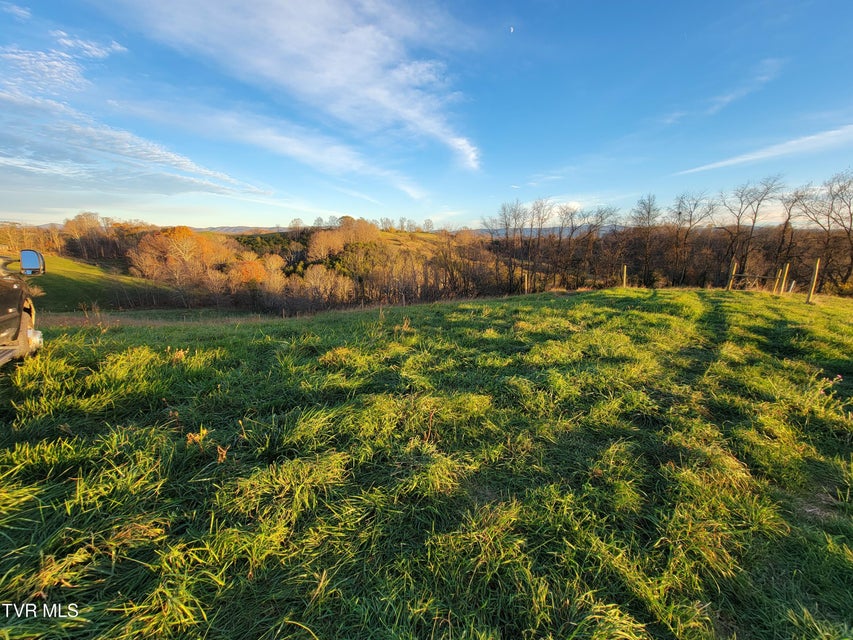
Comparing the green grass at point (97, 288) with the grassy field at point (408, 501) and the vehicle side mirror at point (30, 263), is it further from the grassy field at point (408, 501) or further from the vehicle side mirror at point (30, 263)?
the grassy field at point (408, 501)

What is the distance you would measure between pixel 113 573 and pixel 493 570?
1941 mm

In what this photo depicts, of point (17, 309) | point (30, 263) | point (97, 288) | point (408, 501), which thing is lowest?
point (97, 288)

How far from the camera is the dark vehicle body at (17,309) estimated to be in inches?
119

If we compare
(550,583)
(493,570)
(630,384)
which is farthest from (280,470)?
(630,384)

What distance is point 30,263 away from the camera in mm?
3455

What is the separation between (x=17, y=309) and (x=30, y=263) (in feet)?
1.89

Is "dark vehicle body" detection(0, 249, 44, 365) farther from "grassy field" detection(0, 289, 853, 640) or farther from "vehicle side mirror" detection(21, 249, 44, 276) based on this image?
"grassy field" detection(0, 289, 853, 640)

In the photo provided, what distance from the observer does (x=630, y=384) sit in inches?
161

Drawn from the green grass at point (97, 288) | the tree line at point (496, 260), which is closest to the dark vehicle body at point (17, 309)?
the tree line at point (496, 260)

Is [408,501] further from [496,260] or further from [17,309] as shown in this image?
[496,260]

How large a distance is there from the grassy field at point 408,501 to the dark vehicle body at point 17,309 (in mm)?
197

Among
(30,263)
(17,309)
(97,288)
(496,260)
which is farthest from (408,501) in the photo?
(97,288)

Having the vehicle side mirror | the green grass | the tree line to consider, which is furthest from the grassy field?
the green grass

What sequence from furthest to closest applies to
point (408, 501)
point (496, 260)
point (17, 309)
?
point (496, 260)
point (17, 309)
point (408, 501)
